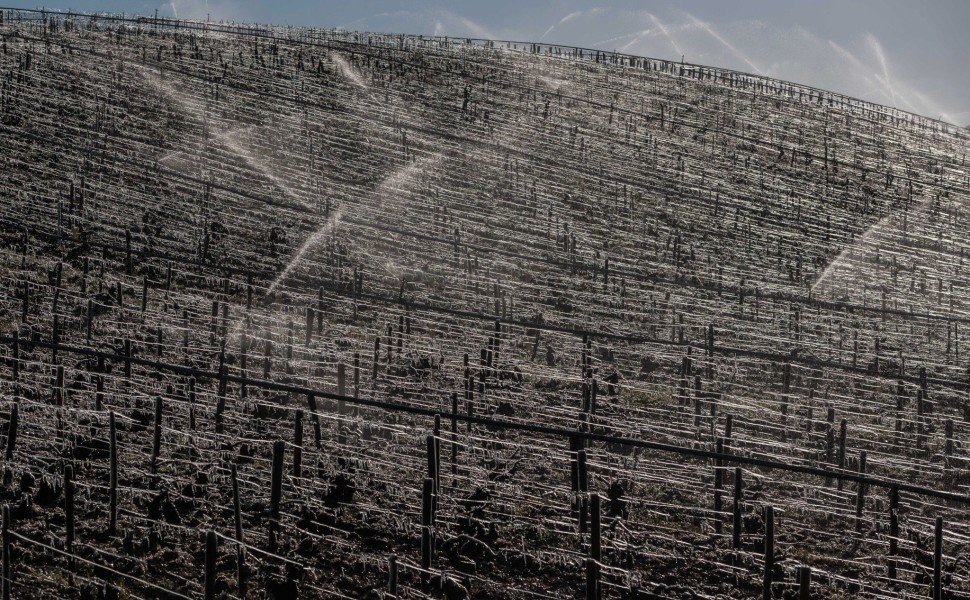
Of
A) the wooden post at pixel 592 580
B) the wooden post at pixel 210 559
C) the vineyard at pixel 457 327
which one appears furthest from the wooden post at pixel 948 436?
the wooden post at pixel 210 559

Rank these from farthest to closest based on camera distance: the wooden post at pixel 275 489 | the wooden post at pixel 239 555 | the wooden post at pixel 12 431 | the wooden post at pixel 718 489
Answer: the wooden post at pixel 718 489 → the wooden post at pixel 12 431 → the wooden post at pixel 275 489 → the wooden post at pixel 239 555

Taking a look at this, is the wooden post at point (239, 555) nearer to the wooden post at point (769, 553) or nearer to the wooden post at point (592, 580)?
the wooden post at point (592, 580)

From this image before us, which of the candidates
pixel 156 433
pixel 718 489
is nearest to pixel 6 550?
pixel 156 433

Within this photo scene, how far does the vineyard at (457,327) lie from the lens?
906 centimetres

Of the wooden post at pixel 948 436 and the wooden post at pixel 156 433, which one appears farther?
the wooden post at pixel 948 436

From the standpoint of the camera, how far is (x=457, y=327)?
700 inches

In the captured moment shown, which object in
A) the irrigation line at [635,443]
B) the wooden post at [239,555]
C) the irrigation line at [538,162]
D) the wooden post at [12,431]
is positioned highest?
the irrigation line at [538,162]

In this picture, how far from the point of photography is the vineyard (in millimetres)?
9062

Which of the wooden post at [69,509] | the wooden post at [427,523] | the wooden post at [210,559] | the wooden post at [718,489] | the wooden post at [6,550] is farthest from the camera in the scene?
the wooden post at [718,489]

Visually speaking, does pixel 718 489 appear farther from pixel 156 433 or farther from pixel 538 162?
pixel 538 162

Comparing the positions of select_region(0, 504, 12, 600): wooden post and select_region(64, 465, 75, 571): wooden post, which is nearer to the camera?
select_region(0, 504, 12, 600): wooden post

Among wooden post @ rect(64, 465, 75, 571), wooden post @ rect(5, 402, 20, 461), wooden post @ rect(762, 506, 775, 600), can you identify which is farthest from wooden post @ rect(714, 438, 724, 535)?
wooden post @ rect(5, 402, 20, 461)

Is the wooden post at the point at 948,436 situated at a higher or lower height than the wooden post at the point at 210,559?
higher

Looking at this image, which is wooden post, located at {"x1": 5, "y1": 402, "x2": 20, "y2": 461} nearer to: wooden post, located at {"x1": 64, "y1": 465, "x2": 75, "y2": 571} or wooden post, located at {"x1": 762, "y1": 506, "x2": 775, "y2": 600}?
wooden post, located at {"x1": 64, "y1": 465, "x2": 75, "y2": 571}
